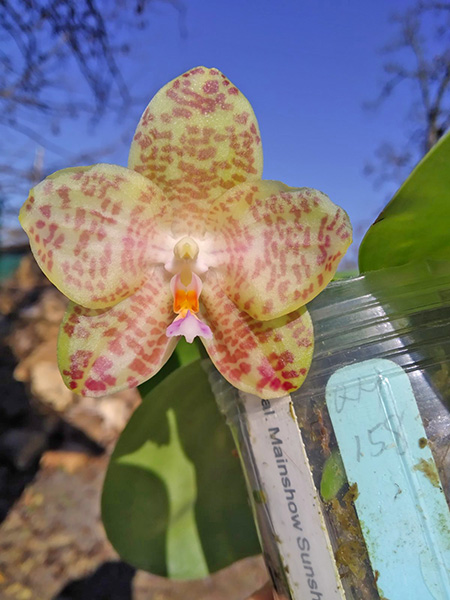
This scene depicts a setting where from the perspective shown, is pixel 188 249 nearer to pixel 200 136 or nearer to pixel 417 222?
pixel 200 136

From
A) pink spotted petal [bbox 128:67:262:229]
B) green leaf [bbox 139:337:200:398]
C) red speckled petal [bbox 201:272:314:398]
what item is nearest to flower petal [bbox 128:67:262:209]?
pink spotted petal [bbox 128:67:262:229]

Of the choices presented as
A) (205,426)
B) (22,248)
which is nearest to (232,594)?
(205,426)

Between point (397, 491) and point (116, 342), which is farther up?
point (116, 342)

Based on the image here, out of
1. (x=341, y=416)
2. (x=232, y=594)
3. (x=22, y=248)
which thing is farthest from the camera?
(x=22, y=248)

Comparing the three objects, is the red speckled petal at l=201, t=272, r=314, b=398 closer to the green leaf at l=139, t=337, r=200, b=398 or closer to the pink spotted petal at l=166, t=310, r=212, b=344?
the pink spotted petal at l=166, t=310, r=212, b=344

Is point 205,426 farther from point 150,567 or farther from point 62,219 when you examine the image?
point 62,219

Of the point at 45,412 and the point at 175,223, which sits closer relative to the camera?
the point at 175,223

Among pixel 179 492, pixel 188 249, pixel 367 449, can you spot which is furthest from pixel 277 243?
pixel 179 492
